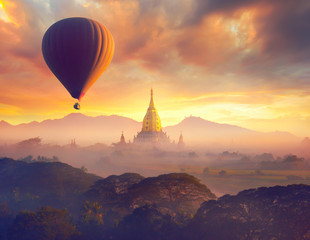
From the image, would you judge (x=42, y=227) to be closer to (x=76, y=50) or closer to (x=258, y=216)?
(x=76, y=50)

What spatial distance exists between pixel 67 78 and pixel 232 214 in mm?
22759

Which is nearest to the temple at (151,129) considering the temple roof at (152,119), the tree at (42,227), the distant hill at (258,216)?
the temple roof at (152,119)

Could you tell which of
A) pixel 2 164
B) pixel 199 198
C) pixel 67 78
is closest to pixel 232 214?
pixel 199 198

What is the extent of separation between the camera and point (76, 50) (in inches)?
1059

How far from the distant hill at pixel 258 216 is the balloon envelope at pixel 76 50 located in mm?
19604

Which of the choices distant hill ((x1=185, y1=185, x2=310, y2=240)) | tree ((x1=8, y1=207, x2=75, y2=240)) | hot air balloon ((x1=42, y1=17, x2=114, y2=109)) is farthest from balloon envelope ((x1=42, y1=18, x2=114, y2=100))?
distant hill ((x1=185, y1=185, x2=310, y2=240))

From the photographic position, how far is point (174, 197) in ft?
104

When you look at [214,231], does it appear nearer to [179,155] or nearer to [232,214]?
[232,214]

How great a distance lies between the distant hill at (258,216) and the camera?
60.5 ft

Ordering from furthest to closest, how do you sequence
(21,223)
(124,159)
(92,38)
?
1. (124,159)
2. (92,38)
3. (21,223)

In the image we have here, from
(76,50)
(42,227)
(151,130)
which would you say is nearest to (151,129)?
(151,130)

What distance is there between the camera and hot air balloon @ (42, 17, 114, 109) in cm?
2672

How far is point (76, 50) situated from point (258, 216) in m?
24.4

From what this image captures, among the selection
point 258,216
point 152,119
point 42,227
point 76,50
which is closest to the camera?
point 258,216
